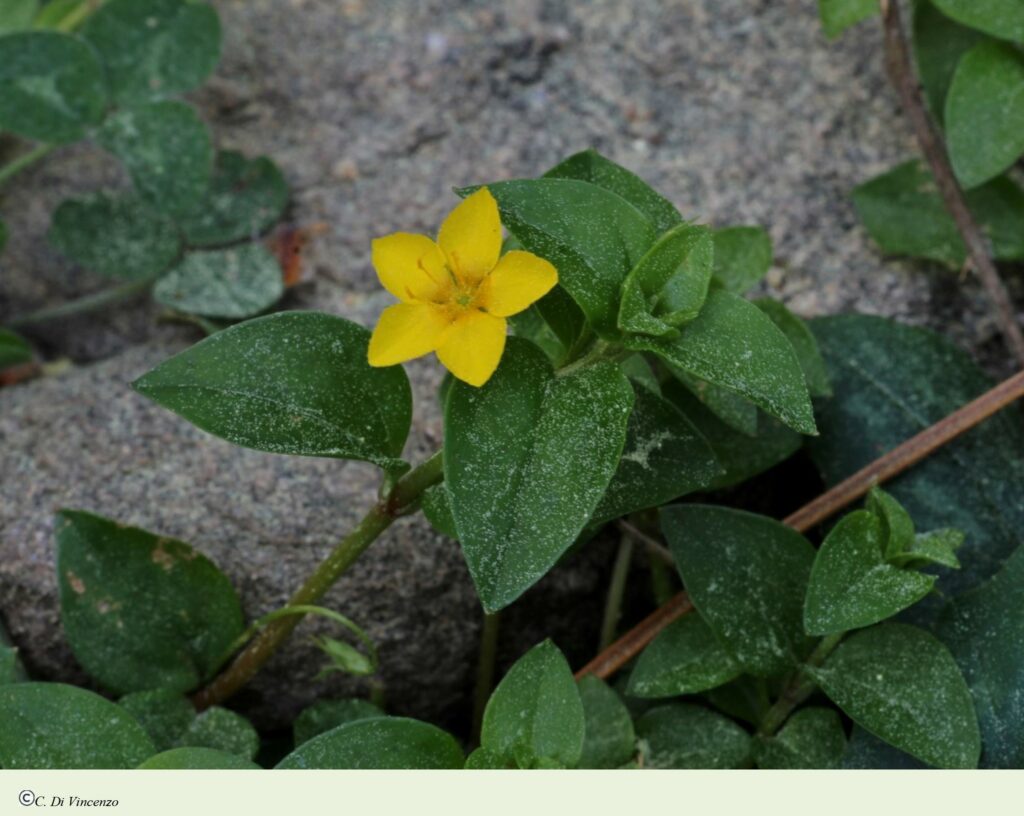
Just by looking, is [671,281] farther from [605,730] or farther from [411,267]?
[605,730]

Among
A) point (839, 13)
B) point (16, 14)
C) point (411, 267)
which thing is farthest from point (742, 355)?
point (16, 14)

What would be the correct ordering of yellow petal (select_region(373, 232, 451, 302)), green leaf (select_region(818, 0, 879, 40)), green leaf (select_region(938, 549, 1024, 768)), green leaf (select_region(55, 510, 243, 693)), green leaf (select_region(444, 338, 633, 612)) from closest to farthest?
green leaf (select_region(444, 338, 633, 612)), yellow petal (select_region(373, 232, 451, 302)), green leaf (select_region(938, 549, 1024, 768)), green leaf (select_region(55, 510, 243, 693)), green leaf (select_region(818, 0, 879, 40))

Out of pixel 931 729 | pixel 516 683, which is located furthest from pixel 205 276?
pixel 931 729

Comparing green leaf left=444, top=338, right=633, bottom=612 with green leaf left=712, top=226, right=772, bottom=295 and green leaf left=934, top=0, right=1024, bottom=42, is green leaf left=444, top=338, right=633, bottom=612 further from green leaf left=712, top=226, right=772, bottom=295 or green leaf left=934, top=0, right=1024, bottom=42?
green leaf left=934, top=0, right=1024, bottom=42

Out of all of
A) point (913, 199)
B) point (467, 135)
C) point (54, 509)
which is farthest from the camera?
point (467, 135)

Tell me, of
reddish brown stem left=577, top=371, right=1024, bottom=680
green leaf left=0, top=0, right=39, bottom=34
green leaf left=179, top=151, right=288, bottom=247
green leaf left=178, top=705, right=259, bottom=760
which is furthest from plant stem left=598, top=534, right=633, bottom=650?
green leaf left=0, top=0, right=39, bottom=34

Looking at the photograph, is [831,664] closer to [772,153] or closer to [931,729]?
[931,729]

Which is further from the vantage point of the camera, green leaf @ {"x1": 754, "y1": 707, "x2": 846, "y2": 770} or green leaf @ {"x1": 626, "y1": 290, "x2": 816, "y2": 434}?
green leaf @ {"x1": 754, "y1": 707, "x2": 846, "y2": 770}
